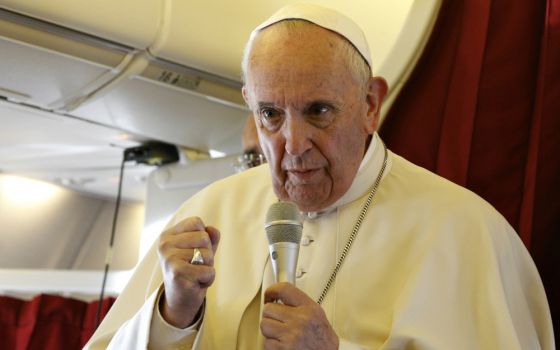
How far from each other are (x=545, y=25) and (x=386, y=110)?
2.02 ft

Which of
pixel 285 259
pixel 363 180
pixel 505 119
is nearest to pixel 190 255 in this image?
pixel 285 259

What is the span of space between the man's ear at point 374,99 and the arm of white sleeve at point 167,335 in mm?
643

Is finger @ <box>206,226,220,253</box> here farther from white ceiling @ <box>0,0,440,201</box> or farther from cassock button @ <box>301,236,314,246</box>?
white ceiling @ <box>0,0,440,201</box>

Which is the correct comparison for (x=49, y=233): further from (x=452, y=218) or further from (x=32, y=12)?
(x=452, y=218)

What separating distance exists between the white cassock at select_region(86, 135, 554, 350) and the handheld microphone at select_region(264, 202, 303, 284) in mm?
248

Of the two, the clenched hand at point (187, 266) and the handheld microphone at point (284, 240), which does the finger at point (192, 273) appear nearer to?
the clenched hand at point (187, 266)

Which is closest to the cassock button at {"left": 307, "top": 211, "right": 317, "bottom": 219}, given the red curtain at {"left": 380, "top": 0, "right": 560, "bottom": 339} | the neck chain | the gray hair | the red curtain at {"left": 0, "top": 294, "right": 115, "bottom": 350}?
the neck chain

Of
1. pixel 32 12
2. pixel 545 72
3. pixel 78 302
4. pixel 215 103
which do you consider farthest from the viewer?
pixel 78 302

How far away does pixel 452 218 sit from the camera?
1.84 meters

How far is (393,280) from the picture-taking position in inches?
71.2

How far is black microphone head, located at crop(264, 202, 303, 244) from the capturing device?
4.74 feet

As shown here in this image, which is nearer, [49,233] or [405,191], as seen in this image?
[405,191]

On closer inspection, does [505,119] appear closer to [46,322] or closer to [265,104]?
[265,104]

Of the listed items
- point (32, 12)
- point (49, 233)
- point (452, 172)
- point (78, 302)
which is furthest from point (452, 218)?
point (49, 233)
